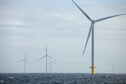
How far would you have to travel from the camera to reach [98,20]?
110 m

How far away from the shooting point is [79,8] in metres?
104

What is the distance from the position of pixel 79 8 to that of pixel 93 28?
891 centimetres

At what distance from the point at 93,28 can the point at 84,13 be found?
5818mm

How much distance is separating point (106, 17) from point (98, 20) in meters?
3.68

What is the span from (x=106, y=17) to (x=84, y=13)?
23.9 ft

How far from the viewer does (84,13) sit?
353 ft

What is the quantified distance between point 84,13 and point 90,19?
2.90 metres

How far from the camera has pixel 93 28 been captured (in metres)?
109

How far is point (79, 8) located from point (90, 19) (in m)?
6.44

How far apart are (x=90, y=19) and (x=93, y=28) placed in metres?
3.13

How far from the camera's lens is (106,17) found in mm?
107250

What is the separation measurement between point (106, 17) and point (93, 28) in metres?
5.59

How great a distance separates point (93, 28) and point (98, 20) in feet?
11.5
